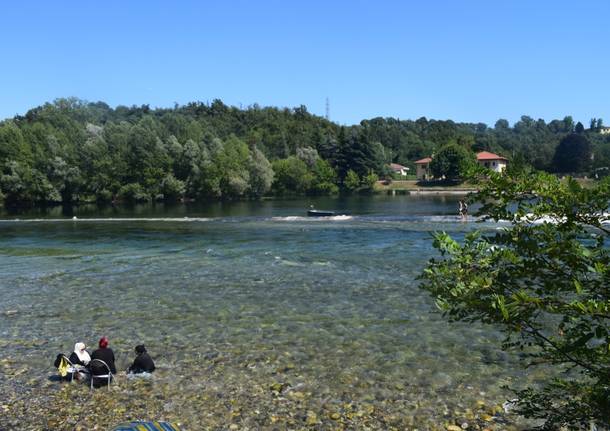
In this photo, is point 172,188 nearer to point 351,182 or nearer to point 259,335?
point 351,182

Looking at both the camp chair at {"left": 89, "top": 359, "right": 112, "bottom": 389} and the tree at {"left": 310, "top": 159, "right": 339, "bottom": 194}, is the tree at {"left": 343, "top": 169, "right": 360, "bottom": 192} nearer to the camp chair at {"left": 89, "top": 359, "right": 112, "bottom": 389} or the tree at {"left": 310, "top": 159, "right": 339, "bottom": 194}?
the tree at {"left": 310, "top": 159, "right": 339, "bottom": 194}

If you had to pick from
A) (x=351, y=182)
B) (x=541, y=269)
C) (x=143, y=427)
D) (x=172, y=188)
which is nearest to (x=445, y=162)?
(x=351, y=182)

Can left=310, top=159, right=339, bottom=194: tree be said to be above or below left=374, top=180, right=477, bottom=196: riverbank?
above

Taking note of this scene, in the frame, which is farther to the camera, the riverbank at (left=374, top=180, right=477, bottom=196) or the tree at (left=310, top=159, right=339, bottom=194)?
the tree at (left=310, top=159, right=339, bottom=194)

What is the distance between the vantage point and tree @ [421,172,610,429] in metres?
5.85

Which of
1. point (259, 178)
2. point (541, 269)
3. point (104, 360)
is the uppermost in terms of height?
point (259, 178)

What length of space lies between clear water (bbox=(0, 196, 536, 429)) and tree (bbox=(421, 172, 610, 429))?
7308 mm

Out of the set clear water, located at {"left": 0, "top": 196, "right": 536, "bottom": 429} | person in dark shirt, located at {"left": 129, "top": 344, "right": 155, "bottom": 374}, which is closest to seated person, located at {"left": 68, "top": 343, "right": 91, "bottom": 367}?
clear water, located at {"left": 0, "top": 196, "right": 536, "bottom": 429}

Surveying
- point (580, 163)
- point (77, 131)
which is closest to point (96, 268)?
point (77, 131)

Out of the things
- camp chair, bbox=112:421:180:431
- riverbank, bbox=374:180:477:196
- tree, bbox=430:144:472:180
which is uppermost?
tree, bbox=430:144:472:180

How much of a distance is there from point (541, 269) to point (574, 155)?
704 ft

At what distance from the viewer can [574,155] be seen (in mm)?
195250

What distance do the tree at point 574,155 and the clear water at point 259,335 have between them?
180 metres

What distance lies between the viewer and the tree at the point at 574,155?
193000 millimetres
